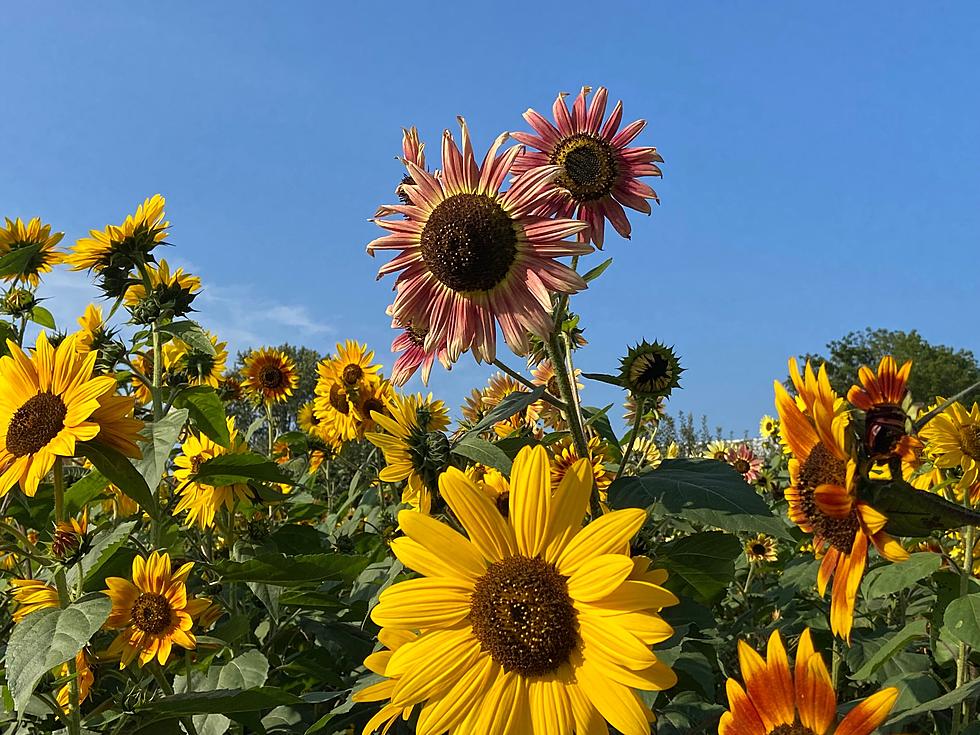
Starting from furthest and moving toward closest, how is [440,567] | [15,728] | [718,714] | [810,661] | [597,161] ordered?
[597,161], [15,728], [718,714], [440,567], [810,661]

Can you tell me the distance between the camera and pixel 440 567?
5.27ft

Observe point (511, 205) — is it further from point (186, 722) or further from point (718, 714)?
point (186, 722)

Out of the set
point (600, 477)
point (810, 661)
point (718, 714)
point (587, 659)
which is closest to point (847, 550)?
point (810, 661)

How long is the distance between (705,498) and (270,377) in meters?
5.23

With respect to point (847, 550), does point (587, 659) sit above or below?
below

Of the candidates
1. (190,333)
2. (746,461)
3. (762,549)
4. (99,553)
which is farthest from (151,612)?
(746,461)

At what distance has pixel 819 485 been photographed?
4.30 ft

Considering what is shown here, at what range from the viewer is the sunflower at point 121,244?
3.61 metres

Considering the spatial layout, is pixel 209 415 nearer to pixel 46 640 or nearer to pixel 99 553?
pixel 99 553

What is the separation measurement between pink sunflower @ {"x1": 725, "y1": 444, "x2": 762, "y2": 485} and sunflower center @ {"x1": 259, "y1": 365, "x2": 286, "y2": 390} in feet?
12.3

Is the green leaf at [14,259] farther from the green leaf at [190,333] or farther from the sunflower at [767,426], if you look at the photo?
the sunflower at [767,426]

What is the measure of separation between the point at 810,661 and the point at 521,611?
519mm

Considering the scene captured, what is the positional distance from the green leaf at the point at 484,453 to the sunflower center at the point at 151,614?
123cm

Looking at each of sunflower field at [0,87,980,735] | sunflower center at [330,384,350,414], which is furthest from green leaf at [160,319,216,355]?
sunflower center at [330,384,350,414]
